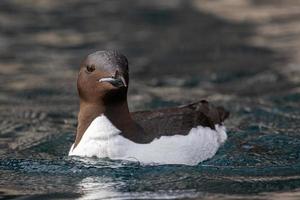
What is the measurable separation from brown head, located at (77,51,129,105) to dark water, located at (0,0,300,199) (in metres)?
0.63

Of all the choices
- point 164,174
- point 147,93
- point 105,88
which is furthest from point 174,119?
point 147,93

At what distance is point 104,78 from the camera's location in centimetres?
909

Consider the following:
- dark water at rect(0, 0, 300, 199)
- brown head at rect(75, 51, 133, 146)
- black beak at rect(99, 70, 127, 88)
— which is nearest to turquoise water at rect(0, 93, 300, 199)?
dark water at rect(0, 0, 300, 199)

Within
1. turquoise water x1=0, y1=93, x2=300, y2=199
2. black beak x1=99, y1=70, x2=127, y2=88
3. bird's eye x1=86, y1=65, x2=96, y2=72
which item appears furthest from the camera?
bird's eye x1=86, y1=65, x2=96, y2=72

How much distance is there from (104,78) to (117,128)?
54 centimetres

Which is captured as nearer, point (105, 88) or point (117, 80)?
point (117, 80)

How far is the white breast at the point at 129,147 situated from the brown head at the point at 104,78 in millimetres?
240

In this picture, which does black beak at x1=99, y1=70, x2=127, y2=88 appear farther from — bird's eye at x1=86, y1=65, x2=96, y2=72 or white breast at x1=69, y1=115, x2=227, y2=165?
white breast at x1=69, y1=115, x2=227, y2=165

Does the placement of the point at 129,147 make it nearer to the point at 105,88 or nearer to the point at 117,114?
the point at 117,114

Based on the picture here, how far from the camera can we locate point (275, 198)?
8.32 metres

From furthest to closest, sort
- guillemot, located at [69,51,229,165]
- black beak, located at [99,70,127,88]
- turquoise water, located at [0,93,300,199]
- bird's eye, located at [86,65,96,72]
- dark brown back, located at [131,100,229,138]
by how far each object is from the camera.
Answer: dark brown back, located at [131,100,229,138] → bird's eye, located at [86,65,96,72] → guillemot, located at [69,51,229,165] → black beak, located at [99,70,127,88] → turquoise water, located at [0,93,300,199]

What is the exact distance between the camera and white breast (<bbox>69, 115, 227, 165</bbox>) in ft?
30.1

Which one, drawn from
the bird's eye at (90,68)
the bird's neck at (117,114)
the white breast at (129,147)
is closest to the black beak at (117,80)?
the bird's eye at (90,68)

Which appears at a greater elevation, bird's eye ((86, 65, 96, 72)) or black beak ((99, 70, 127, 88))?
bird's eye ((86, 65, 96, 72))
